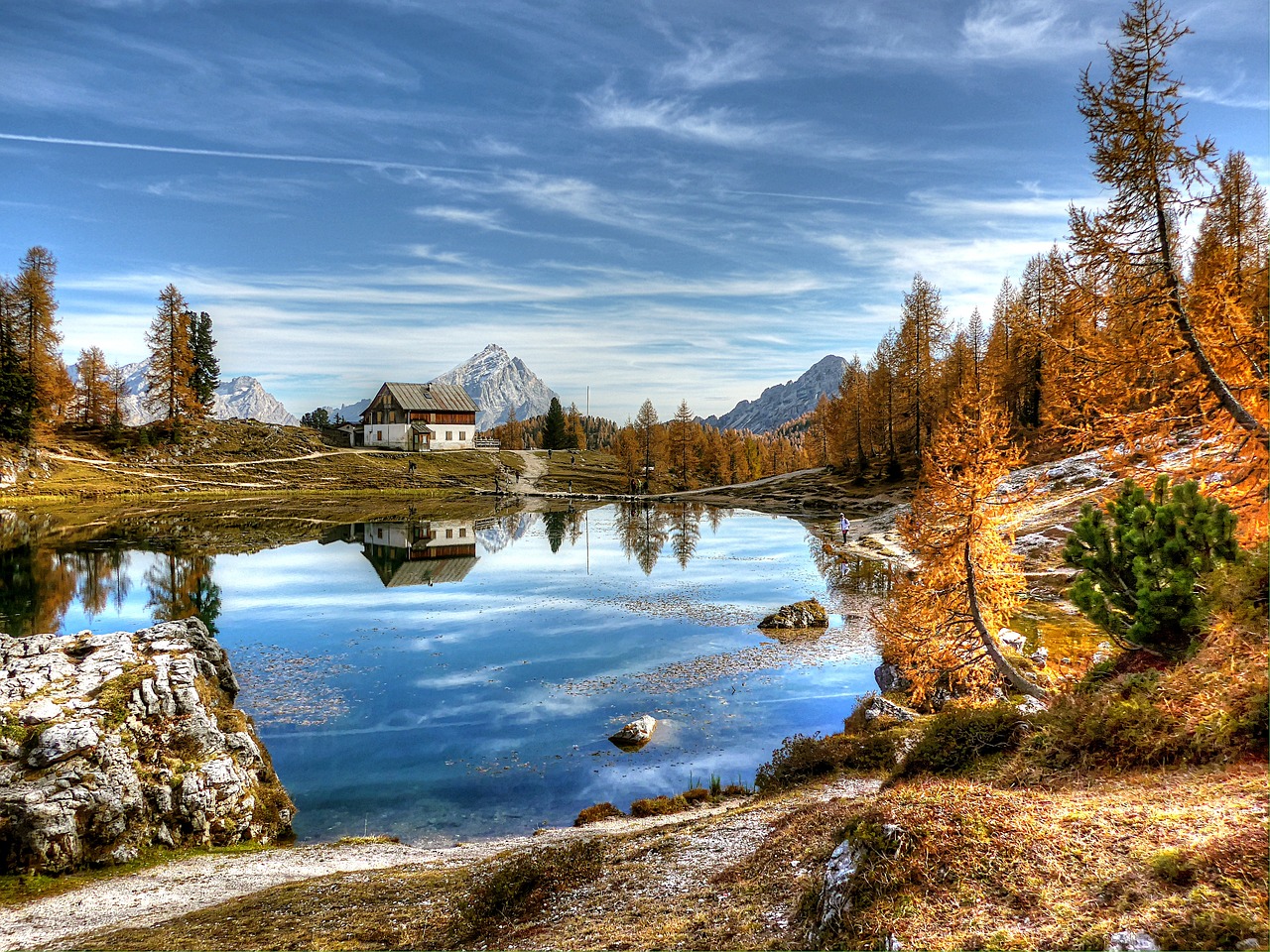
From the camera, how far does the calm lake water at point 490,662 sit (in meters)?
20.0

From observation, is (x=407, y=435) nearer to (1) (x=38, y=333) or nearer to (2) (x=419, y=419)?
(2) (x=419, y=419)

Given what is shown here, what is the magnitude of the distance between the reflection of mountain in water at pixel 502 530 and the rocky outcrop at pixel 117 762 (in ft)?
138

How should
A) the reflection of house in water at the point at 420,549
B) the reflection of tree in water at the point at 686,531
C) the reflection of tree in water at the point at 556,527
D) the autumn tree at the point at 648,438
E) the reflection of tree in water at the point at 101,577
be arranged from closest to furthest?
the reflection of tree in water at the point at 101,577 < the reflection of house in water at the point at 420,549 < the reflection of tree in water at the point at 686,531 < the reflection of tree in water at the point at 556,527 < the autumn tree at the point at 648,438

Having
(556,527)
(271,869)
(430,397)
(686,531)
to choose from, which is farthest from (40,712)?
(430,397)

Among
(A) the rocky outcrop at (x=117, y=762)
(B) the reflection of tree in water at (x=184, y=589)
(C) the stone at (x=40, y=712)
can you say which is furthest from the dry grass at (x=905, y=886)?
(B) the reflection of tree in water at (x=184, y=589)

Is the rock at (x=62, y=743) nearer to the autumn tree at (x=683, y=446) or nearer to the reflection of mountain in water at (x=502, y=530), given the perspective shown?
the reflection of mountain in water at (x=502, y=530)

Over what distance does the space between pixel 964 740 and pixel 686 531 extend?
6303 cm

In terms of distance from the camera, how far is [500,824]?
17.7 metres

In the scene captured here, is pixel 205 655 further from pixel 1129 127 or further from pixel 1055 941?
pixel 1129 127

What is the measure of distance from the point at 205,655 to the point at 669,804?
694 inches

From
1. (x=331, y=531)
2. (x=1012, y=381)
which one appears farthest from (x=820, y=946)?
Answer: (x=1012, y=381)

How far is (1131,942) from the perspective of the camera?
17.9ft

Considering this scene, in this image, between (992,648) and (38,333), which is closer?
(992,648)

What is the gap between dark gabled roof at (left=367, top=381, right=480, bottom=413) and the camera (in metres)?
133
